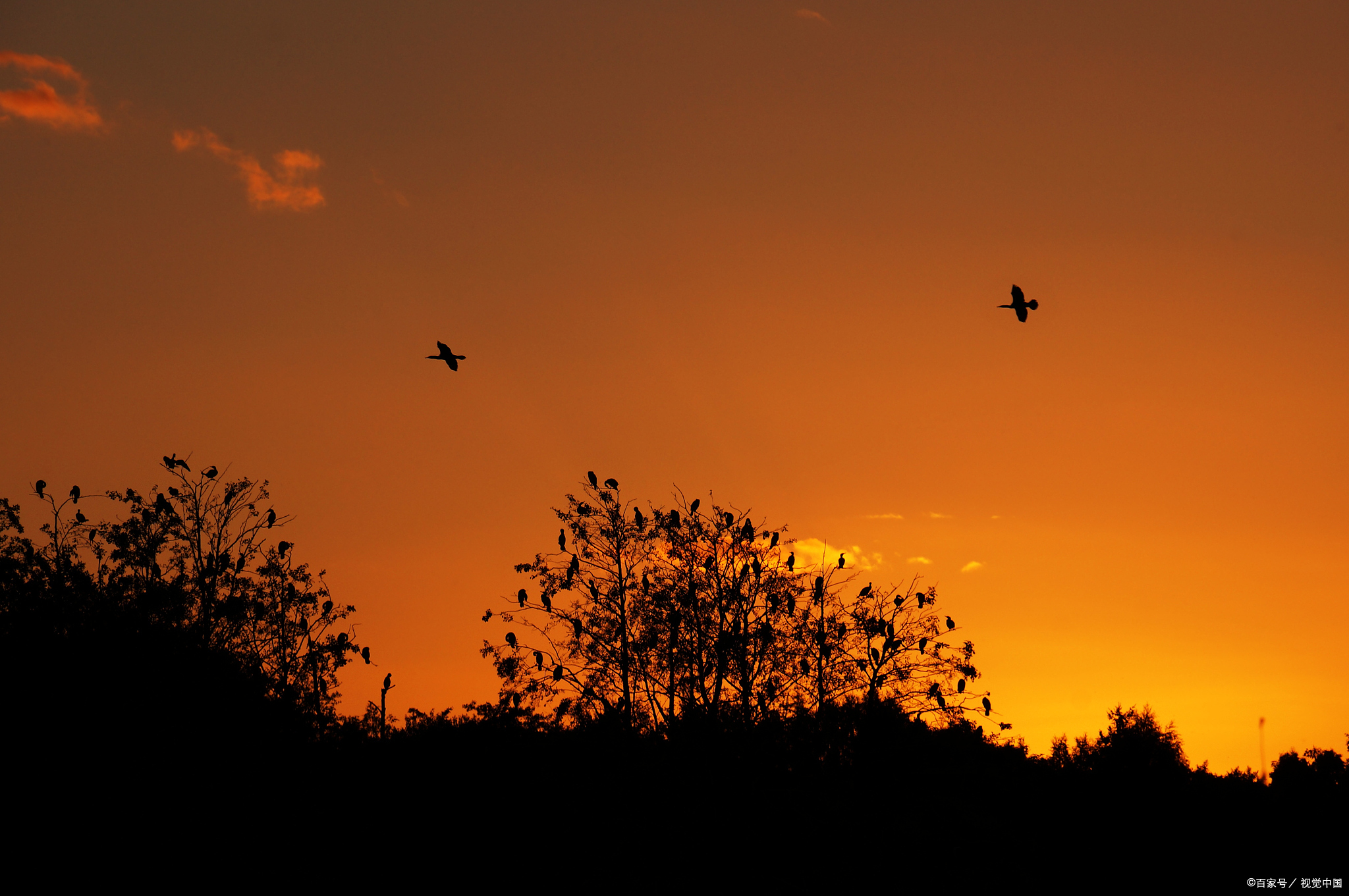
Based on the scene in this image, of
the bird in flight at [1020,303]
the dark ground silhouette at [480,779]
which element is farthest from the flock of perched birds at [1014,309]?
the dark ground silhouette at [480,779]

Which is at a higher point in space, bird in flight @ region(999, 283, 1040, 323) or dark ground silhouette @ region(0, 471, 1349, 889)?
bird in flight @ region(999, 283, 1040, 323)

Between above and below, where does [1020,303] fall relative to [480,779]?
above

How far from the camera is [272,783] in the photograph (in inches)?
1251

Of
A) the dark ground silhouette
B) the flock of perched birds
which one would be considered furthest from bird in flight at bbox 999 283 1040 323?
the dark ground silhouette

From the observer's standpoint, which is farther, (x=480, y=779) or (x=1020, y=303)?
(x=480, y=779)

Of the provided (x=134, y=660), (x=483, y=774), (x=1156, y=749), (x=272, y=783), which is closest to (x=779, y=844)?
(x=483, y=774)

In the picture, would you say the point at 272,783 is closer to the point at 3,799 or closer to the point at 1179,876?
the point at 3,799

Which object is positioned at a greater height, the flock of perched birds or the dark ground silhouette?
the flock of perched birds

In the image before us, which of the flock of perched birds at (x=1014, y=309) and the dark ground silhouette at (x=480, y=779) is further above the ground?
the flock of perched birds at (x=1014, y=309)

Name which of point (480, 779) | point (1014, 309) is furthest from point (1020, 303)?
point (480, 779)

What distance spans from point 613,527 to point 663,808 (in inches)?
426

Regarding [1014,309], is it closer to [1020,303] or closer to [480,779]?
[1020,303]

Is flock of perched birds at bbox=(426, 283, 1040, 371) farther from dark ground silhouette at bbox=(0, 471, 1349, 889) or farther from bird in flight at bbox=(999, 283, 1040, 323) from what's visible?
dark ground silhouette at bbox=(0, 471, 1349, 889)

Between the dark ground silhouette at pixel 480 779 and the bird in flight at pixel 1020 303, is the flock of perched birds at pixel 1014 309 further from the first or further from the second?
the dark ground silhouette at pixel 480 779
